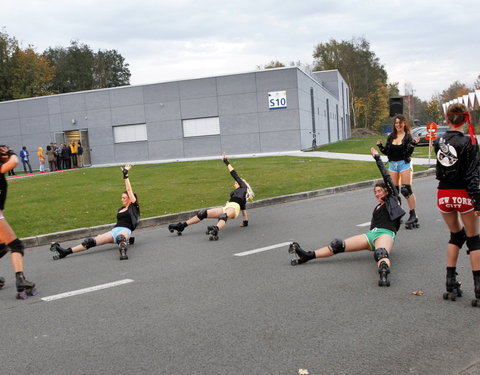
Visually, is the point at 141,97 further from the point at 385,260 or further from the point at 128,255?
the point at 385,260

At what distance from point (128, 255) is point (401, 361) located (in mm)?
5001

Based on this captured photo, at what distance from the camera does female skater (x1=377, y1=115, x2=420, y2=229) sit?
8.52 metres

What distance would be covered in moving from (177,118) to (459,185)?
100 feet

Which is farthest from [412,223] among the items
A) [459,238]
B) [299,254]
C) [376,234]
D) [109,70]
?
[109,70]

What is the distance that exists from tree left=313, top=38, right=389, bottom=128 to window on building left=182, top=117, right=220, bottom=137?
51.0 metres

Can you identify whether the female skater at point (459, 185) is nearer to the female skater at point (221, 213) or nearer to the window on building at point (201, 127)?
the female skater at point (221, 213)

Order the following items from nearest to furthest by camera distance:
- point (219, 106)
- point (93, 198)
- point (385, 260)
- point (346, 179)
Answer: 1. point (385, 260)
2. point (93, 198)
3. point (346, 179)
4. point (219, 106)

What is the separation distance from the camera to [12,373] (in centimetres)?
367

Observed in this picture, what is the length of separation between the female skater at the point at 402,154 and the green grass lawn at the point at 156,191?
502 cm

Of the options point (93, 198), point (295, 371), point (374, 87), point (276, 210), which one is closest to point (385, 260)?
point (295, 371)

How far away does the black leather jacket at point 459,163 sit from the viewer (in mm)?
4445

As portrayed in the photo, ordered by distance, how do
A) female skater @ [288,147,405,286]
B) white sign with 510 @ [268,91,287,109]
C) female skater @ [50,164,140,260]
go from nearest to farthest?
female skater @ [288,147,405,286], female skater @ [50,164,140,260], white sign with 510 @ [268,91,287,109]

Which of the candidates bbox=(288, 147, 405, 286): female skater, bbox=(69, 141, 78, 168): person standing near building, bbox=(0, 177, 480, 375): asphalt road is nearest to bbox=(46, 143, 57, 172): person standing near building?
bbox=(69, 141, 78, 168): person standing near building

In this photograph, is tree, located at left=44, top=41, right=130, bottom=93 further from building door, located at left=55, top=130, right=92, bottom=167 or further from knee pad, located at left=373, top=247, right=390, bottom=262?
knee pad, located at left=373, top=247, right=390, bottom=262
